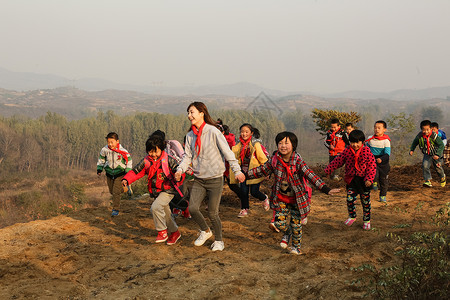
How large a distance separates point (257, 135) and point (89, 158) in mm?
78738

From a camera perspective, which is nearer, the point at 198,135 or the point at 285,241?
the point at 198,135

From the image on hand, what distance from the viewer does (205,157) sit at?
17.1 ft

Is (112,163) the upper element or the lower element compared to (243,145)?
lower

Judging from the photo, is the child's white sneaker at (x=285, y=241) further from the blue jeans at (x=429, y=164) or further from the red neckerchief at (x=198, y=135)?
the blue jeans at (x=429, y=164)

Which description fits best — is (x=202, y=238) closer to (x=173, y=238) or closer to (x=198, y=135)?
(x=173, y=238)

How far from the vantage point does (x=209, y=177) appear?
5.21 m

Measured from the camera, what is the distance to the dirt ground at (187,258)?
404 centimetres

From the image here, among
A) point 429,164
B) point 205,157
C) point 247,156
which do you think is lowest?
point 429,164

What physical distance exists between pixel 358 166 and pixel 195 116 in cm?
305

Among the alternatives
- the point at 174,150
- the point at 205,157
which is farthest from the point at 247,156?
the point at 205,157

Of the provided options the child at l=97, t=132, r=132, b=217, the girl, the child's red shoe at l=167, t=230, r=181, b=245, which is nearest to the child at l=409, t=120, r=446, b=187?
the girl

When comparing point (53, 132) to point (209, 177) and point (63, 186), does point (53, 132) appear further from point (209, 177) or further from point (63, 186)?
point (209, 177)

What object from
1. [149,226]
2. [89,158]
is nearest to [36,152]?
[89,158]

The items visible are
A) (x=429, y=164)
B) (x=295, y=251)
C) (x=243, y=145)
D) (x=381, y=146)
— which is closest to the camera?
(x=295, y=251)
